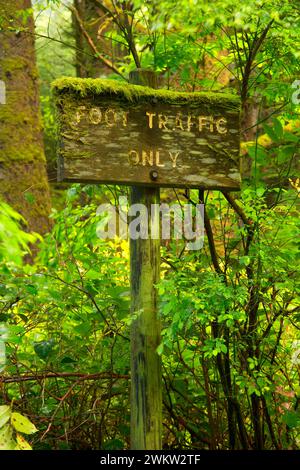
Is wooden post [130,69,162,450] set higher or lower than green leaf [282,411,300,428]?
higher

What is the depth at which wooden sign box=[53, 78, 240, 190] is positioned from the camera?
310 centimetres

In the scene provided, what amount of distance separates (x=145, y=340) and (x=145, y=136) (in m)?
0.92

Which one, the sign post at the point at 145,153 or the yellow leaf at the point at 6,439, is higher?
the sign post at the point at 145,153

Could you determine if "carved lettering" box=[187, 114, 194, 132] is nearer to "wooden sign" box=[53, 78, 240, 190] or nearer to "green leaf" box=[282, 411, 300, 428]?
"wooden sign" box=[53, 78, 240, 190]

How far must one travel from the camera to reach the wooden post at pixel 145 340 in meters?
3.24

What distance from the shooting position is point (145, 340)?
10.8 ft

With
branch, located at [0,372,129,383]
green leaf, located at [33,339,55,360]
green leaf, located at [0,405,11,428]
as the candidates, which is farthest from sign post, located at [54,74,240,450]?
green leaf, located at [0,405,11,428]

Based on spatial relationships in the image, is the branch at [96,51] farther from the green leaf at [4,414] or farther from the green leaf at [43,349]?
the green leaf at [4,414]

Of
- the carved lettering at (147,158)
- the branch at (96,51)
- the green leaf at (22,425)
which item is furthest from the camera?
the branch at (96,51)

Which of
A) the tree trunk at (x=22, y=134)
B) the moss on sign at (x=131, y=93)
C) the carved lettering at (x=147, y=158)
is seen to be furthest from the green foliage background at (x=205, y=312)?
the tree trunk at (x=22, y=134)

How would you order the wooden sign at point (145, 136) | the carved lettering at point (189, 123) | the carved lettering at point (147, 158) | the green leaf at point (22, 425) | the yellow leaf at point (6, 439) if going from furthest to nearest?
the carved lettering at point (189, 123) < the carved lettering at point (147, 158) < the wooden sign at point (145, 136) < the green leaf at point (22, 425) < the yellow leaf at point (6, 439)

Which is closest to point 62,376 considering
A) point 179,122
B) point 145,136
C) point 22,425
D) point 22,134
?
point 22,425

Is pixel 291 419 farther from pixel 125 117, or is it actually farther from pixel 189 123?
pixel 125 117

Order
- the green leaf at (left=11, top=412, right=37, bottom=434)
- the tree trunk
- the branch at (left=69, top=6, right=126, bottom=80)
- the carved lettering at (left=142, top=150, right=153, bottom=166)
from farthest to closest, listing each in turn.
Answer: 1. the tree trunk
2. the branch at (left=69, top=6, right=126, bottom=80)
3. the carved lettering at (left=142, top=150, right=153, bottom=166)
4. the green leaf at (left=11, top=412, right=37, bottom=434)
